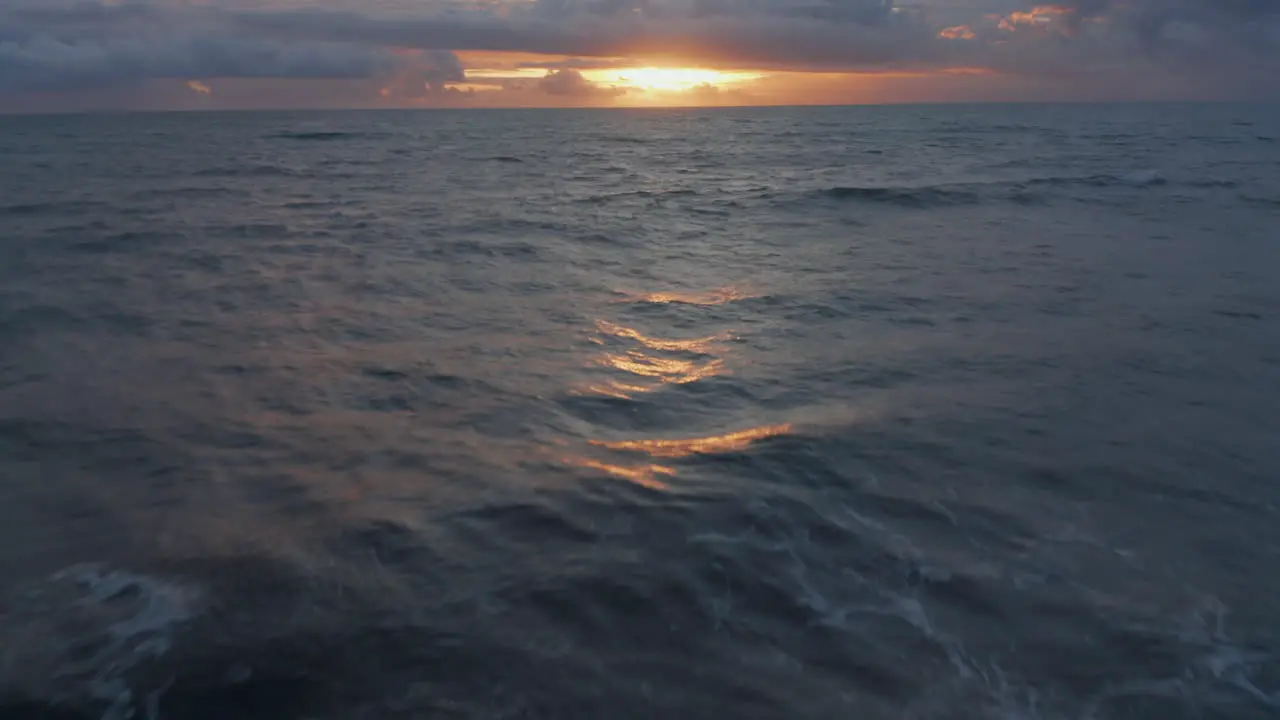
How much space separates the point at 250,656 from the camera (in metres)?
7.12

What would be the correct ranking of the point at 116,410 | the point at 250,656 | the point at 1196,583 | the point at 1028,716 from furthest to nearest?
the point at 116,410, the point at 1196,583, the point at 250,656, the point at 1028,716

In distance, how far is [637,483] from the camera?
10.1 meters

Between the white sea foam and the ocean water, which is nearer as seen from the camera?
the white sea foam

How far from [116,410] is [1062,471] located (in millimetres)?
13654

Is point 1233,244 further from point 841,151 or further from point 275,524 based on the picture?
point 841,151

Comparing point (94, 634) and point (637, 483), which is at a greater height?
point (637, 483)

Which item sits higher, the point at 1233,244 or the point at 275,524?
the point at 1233,244

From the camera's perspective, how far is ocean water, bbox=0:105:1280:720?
7000mm

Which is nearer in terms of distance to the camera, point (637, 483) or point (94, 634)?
point (94, 634)

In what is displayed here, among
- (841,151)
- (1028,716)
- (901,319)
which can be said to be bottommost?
(1028,716)

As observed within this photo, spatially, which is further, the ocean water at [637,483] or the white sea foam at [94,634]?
the ocean water at [637,483]

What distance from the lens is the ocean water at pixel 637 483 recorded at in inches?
276

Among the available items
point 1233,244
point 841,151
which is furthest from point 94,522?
point 841,151

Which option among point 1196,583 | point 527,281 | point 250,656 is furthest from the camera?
point 527,281
